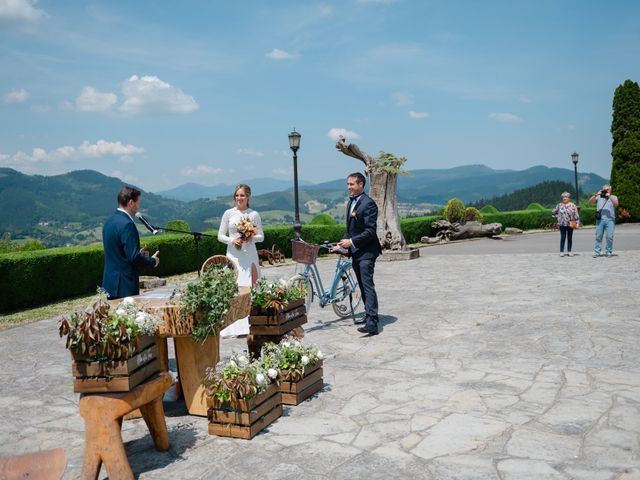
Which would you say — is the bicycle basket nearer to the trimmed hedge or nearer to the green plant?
the trimmed hedge

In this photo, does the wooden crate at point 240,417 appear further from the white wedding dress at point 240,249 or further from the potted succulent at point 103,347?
the white wedding dress at point 240,249

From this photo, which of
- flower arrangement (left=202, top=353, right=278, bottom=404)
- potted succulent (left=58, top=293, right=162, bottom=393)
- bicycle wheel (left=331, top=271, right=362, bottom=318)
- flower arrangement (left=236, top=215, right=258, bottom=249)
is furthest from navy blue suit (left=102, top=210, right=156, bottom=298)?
bicycle wheel (left=331, top=271, right=362, bottom=318)

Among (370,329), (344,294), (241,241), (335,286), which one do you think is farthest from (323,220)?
(370,329)

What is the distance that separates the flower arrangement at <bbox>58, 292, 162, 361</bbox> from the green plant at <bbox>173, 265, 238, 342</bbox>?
2.21 ft

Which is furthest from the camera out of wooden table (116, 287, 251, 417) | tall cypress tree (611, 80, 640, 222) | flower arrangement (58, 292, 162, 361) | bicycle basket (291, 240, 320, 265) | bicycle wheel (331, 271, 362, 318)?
tall cypress tree (611, 80, 640, 222)

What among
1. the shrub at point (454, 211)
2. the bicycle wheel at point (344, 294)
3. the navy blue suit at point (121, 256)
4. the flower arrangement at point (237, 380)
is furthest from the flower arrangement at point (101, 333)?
the shrub at point (454, 211)

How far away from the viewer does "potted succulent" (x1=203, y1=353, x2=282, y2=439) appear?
4551mm

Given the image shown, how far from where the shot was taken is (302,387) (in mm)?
5379

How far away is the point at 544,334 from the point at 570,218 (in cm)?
968

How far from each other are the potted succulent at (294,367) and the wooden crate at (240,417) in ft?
1.59

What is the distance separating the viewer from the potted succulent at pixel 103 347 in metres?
3.70

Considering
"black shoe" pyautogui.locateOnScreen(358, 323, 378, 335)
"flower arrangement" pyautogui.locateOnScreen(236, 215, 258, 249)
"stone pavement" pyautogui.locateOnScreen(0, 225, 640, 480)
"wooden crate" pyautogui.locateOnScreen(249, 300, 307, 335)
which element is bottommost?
"stone pavement" pyautogui.locateOnScreen(0, 225, 640, 480)

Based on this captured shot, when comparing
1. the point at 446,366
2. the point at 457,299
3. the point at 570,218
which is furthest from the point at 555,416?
the point at 570,218

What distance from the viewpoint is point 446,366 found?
20.9 ft
